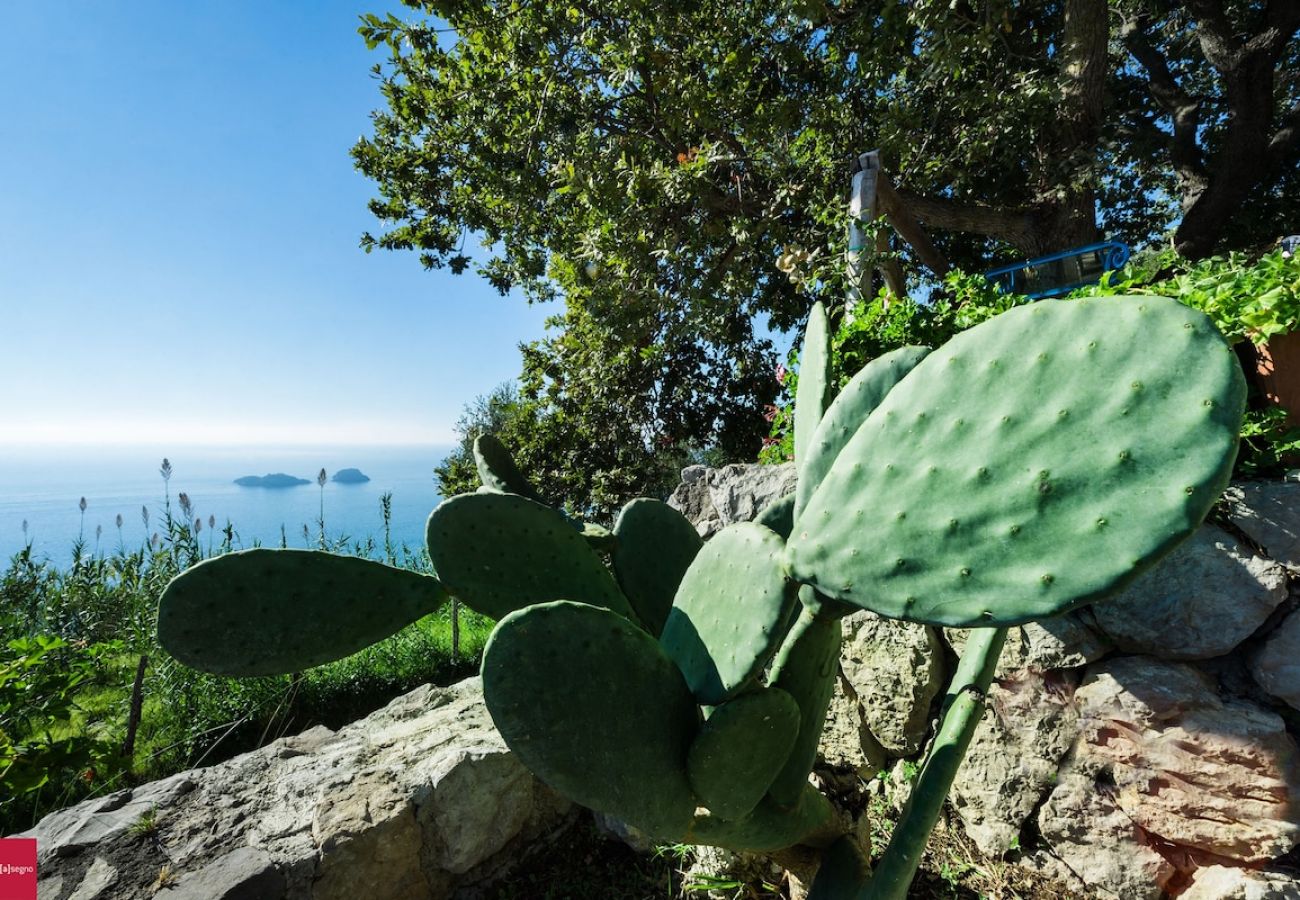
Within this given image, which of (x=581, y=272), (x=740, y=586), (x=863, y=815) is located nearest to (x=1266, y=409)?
(x=863, y=815)

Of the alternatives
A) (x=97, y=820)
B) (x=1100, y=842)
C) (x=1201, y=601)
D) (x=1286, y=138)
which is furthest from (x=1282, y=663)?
(x=1286, y=138)

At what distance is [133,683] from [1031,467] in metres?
3.47

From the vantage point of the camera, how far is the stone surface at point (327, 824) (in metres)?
Answer: 1.49

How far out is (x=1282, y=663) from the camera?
136 cm

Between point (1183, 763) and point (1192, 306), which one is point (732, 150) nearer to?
point (1192, 306)

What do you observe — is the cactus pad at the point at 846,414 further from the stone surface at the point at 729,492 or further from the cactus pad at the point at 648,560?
the stone surface at the point at 729,492

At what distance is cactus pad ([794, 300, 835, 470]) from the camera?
3.26 ft

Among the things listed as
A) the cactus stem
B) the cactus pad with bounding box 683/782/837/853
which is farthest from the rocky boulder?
the cactus pad with bounding box 683/782/837/853

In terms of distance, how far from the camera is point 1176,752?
140cm

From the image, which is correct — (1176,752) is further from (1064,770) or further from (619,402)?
(619,402)

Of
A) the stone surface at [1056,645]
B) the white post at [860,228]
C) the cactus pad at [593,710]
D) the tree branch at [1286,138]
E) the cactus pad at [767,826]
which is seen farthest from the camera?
the tree branch at [1286,138]

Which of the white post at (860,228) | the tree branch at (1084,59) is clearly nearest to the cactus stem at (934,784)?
the white post at (860,228)

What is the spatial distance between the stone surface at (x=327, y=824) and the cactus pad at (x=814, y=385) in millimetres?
1415

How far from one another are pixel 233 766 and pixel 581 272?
130 inches
